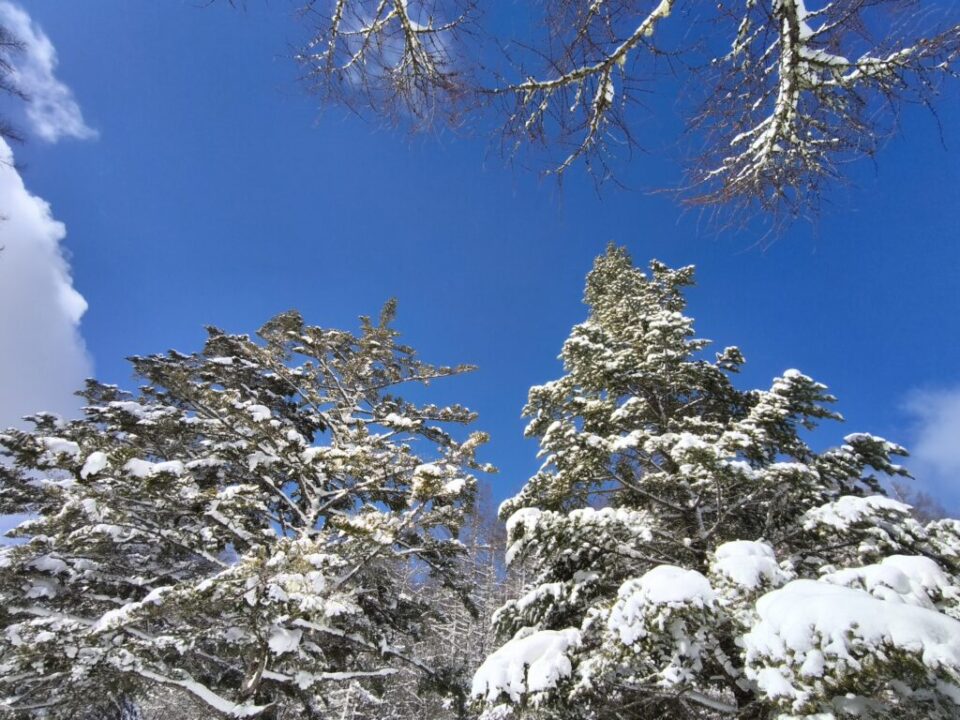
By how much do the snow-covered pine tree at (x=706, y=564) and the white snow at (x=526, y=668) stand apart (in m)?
0.02

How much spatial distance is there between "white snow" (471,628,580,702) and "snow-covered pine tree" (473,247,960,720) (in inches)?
0.6

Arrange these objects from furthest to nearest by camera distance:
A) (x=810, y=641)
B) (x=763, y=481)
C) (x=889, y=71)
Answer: (x=763, y=481) < (x=810, y=641) < (x=889, y=71)

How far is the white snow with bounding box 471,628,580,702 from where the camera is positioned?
3.96m

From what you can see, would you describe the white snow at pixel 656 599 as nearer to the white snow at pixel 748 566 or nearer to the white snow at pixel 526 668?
the white snow at pixel 748 566

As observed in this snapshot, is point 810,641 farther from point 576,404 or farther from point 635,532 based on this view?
point 576,404

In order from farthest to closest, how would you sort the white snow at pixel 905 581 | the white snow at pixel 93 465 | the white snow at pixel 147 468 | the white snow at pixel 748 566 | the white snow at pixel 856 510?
the white snow at pixel 147 468 < the white snow at pixel 93 465 < the white snow at pixel 856 510 < the white snow at pixel 748 566 < the white snow at pixel 905 581

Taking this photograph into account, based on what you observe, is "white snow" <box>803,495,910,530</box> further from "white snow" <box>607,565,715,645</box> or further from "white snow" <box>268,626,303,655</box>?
"white snow" <box>268,626,303,655</box>

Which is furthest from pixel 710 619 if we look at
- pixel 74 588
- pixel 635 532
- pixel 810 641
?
pixel 74 588

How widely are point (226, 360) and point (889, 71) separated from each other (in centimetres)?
1150

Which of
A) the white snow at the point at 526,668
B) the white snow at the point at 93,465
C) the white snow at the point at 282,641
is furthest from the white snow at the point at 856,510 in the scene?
the white snow at the point at 93,465

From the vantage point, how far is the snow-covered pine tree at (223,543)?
536 cm

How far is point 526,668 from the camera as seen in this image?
4.14m

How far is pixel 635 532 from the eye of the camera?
5.70 metres

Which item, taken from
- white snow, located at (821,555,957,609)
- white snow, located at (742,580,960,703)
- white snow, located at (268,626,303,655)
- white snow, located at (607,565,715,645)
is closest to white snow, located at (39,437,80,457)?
white snow, located at (268,626,303,655)
